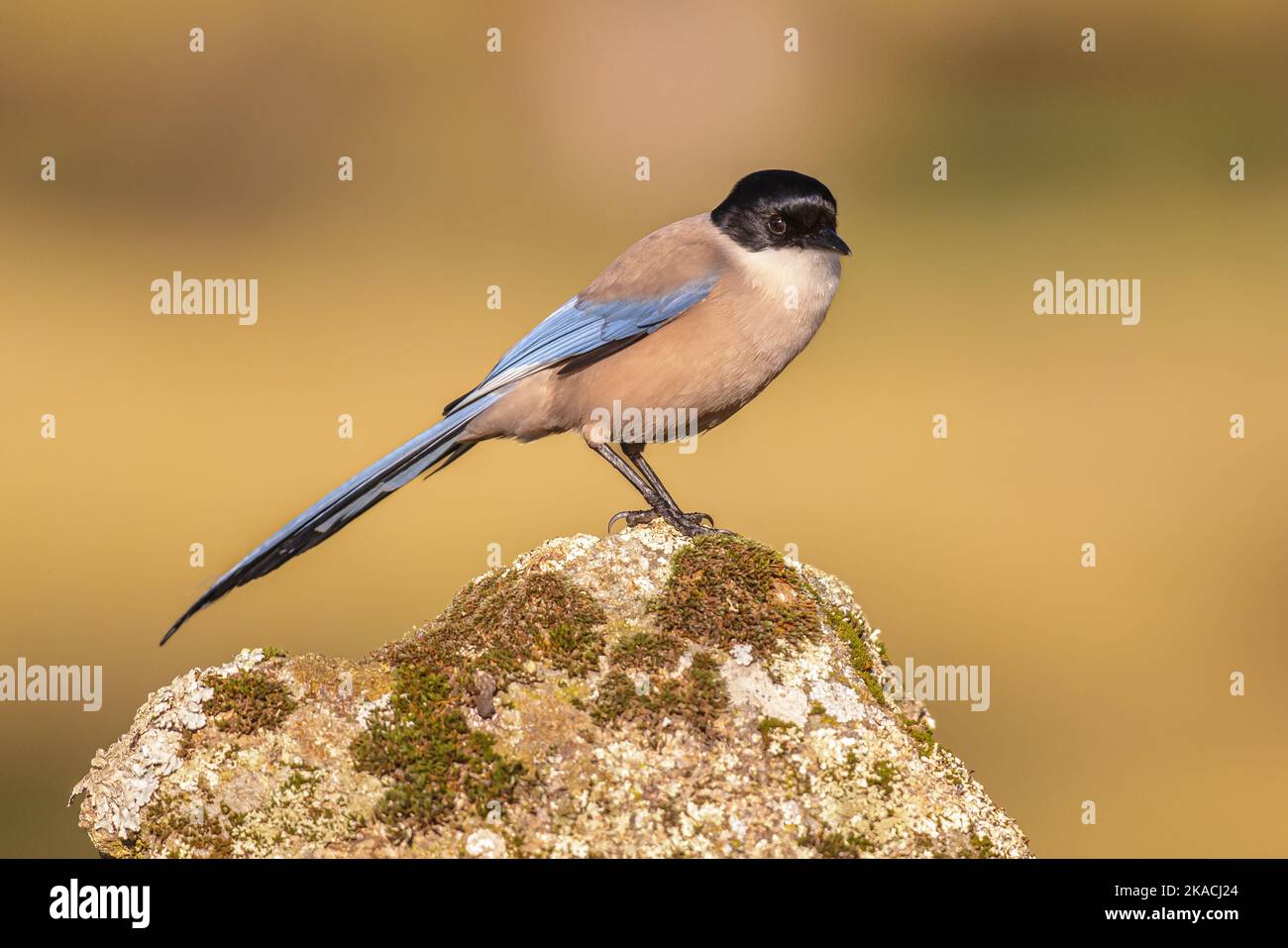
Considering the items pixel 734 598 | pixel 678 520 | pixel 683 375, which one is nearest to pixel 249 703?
pixel 734 598

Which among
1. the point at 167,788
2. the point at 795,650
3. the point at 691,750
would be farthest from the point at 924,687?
the point at 167,788

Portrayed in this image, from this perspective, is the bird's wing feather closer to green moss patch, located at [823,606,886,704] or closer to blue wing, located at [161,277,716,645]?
blue wing, located at [161,277,716,645]

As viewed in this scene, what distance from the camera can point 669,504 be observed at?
598 centimetres

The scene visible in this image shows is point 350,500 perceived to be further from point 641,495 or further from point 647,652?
point 647,652

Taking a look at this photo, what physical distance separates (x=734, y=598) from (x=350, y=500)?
1651 mm

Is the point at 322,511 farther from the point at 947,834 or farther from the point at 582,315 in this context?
the point at 947,834

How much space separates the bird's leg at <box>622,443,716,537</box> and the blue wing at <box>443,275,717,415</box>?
539 millimetres

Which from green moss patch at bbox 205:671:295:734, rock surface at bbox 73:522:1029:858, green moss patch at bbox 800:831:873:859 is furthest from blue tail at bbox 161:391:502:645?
green moss patch at bbox 800:831:873:859

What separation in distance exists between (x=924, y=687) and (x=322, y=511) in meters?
2.53

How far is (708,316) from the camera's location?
19.5 ft

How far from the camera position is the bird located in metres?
5.91

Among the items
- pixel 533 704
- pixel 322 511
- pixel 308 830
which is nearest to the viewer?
pixel 308 830

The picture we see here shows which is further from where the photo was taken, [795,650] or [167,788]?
[795,650]

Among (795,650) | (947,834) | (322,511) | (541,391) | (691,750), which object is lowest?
(947,834)
